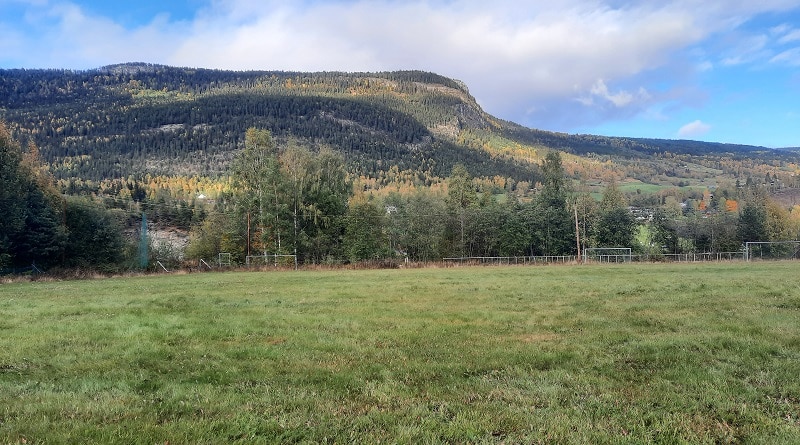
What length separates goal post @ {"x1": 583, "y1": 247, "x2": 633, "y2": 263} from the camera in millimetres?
65088

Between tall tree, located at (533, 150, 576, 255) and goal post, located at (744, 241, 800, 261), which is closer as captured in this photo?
goal post, located at (744, 241, 800, 261)

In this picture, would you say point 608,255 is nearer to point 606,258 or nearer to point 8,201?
point 606,258

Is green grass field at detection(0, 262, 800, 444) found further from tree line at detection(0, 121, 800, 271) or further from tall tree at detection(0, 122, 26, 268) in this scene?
tree line at detection(0, 121, 800, 271)

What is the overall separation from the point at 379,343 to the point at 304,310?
20.1ft

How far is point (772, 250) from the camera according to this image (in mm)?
67062

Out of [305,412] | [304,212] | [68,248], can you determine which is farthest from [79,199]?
[305,412]

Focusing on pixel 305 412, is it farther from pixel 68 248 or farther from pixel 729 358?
pixel 68 248

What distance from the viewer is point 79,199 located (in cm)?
5456

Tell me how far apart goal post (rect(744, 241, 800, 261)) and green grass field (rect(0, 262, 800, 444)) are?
2435 inches

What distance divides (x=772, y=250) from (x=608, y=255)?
2481cm

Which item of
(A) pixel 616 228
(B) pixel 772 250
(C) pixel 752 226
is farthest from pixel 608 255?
(C) pixel 752 226

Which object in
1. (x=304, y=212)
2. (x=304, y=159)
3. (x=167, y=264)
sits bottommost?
(x=167, y=264)

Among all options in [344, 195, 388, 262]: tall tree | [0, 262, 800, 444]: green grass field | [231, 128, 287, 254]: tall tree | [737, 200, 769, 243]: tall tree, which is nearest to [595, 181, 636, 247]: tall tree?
[737, 200, 769, 243]: tall tree

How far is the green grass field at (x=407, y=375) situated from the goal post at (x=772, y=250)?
203 ft
